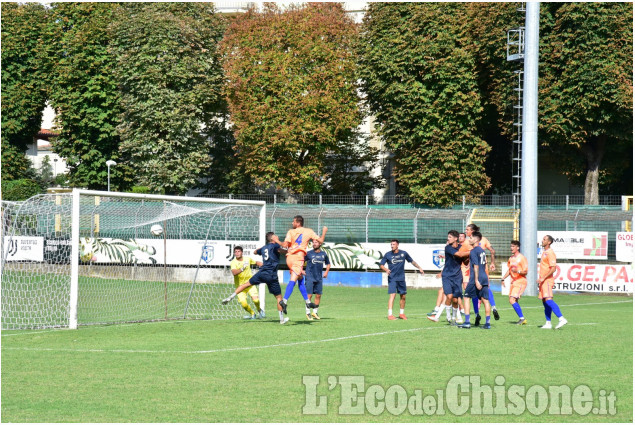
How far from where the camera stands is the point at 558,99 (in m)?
43.9

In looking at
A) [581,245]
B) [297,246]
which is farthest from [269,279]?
[581,245]


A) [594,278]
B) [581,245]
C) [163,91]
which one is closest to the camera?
[594,278]

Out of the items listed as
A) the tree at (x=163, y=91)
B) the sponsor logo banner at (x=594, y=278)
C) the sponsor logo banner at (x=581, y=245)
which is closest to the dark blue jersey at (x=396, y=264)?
the sponsor logo banner at (x=594, y=278)

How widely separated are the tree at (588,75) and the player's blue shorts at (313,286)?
25.8 metres

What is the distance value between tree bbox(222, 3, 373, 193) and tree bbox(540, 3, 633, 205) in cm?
1190

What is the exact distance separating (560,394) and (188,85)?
4396 centimetres

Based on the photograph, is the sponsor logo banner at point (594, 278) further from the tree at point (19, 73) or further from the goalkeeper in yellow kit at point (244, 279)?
the tree at point (19, 73)

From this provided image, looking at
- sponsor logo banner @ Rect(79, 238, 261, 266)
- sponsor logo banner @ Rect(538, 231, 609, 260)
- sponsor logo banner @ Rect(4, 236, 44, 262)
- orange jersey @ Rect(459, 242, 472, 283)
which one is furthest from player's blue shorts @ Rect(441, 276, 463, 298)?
sponsor logo banner @ Rect(538, 231, 609, 260)

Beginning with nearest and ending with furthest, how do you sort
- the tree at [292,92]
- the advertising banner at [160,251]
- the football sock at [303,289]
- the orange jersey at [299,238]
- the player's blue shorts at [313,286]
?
the orange jersey at [299,238], the football sock at [303,289], the player's blue shorts at [313,286], the advertising banner at [160,251], the tree at [292,92]

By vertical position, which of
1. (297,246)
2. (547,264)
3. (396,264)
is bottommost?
(396,264)

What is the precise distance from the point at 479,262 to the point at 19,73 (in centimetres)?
4597

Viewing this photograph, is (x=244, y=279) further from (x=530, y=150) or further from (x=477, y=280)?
(x=530, y=150)

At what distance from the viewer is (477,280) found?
1836cm

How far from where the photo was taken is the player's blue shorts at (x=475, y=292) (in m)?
18.7
